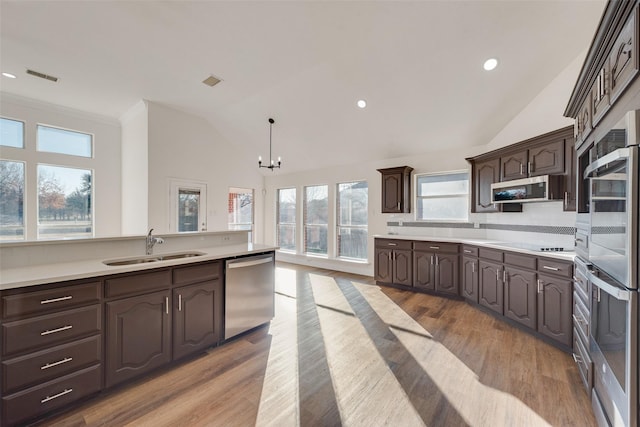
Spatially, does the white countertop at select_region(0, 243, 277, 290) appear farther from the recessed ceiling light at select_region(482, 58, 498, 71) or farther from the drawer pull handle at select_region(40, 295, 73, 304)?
the recessed ceiling light at select_region(482, 58, 498, 71)

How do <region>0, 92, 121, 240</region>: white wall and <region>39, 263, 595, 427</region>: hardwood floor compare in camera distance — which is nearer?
<region>39, 263, 595, 427</region>: hardwood floor

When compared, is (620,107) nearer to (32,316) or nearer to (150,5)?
(32,316)

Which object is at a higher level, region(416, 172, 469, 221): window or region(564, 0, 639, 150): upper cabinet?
region(564, 0, 639, 150): upper cabinet

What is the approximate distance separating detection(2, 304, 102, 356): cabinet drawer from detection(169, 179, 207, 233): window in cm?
370

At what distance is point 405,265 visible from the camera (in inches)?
181

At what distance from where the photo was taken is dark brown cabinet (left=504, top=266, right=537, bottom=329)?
9.40 feet

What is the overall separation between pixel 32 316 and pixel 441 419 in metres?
2.66

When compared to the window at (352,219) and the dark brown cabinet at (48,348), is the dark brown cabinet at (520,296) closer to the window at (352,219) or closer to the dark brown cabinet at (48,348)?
the window at (352,219)

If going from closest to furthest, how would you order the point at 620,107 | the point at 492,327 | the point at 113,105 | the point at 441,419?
1. the point at 620,107
2. the point at 441,419
3. the point at 492,327
4. the point at 113,105

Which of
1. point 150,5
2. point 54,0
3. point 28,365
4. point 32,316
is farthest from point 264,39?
point 28,365

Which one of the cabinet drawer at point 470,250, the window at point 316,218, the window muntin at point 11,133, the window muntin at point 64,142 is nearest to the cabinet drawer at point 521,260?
the cabinet drawer at point 470,250

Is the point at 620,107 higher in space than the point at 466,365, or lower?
higher

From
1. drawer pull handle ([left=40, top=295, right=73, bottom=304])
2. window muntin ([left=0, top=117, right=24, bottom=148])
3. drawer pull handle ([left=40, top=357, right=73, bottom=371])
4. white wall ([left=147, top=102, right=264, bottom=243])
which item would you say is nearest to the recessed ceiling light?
drawer pull handle ([left=40, top=295, right=73, bottom=304])

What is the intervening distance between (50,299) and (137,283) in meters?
0.47
